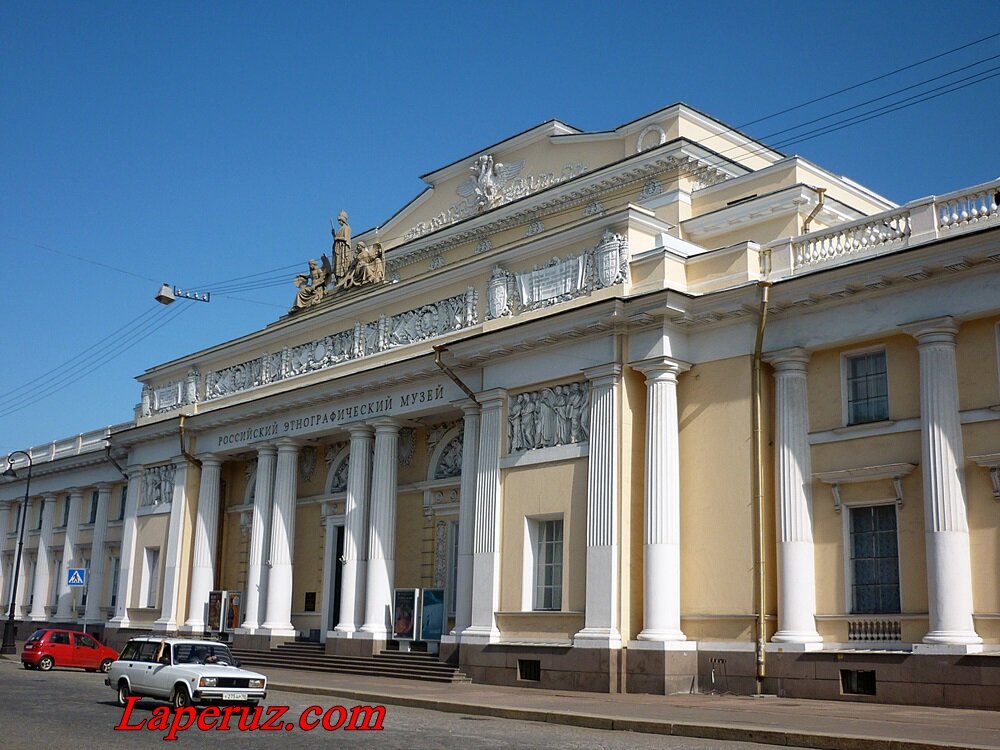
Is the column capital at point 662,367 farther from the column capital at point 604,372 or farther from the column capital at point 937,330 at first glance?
the column capital at point 937,330

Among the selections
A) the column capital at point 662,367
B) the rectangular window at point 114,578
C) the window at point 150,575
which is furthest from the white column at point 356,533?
the rectangular window at point 114,578

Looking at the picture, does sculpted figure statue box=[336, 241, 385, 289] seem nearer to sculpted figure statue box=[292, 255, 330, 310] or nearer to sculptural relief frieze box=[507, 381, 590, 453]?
sculpted figure statue box=[292, 255, 330, 310]

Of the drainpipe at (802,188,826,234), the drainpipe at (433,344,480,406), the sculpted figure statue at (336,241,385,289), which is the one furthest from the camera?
the sculpted figure statue at (336,241,385,289)

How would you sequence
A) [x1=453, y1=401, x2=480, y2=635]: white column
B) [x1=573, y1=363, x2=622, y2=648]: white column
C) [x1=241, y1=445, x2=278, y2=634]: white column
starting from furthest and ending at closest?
[x1=241, y1=445, x2=278, y2=634]: white column < [x1=453, y1=401, x2=480, y2=635]: white column < [x1=573, y1=363, x2=622, y2=648]: white column

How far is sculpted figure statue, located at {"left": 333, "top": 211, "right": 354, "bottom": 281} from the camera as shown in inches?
1432

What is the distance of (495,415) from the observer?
1083 inches

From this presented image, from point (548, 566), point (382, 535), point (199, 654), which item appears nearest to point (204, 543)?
point (382, 535)

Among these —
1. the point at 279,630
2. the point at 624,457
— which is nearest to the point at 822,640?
the point at 624,457

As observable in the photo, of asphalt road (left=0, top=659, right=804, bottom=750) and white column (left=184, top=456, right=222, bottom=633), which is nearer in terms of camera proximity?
asphalt road (left=0, top=659, right=804, bottom=750)

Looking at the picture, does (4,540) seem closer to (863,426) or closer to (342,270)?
(342,270)

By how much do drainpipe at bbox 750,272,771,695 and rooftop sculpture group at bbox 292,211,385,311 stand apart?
14656 millimetres

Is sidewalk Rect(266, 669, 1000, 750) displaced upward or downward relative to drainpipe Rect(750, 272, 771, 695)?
downward

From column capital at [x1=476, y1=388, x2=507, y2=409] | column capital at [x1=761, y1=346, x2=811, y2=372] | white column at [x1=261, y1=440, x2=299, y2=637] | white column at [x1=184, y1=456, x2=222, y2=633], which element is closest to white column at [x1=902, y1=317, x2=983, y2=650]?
column capital at [x1=761, y1=346, x2=811, y2=372]

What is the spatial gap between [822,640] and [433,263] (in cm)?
1970
